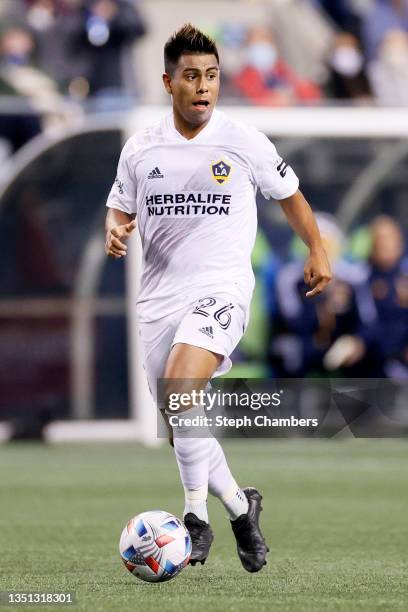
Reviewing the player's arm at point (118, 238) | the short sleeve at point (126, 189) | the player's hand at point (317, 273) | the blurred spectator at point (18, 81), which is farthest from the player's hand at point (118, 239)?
the blurred spectator at point (18, 81)

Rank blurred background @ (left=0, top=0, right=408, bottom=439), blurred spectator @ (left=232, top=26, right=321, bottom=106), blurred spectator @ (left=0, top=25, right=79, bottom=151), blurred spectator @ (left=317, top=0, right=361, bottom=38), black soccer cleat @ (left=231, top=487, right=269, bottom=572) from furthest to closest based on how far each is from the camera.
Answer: blurred spectator @ (left=317, top=0, right=361, bottom=38)
blurred spectator @ (left=232, top=26, right=321, bottom=106)
blurred spectator @ (left=0, top=25, right=79, bottom=151)
blurred background @ (left=0, top=0, right=408, bottom=439)
black soccer cleat @ (left=231, top=487, right=269, bottom=572)

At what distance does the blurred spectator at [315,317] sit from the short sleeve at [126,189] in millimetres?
9150

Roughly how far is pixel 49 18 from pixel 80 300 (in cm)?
344

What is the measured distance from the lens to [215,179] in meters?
6.57

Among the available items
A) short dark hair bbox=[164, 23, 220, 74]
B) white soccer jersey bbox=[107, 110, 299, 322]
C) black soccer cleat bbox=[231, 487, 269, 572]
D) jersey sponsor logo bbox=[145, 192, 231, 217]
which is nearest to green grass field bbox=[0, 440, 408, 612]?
black soccer cleat bbox=[231, 487, 269, 572]

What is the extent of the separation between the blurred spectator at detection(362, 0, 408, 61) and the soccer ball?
519 inches

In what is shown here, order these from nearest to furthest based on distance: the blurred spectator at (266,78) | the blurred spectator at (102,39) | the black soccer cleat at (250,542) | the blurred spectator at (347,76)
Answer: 1. the black soccer cleat at (250,542)
2. the blurred spectator at (102,39)
3. the blurred spectator at (347,76)
4. the blurred spectator at (266,78)

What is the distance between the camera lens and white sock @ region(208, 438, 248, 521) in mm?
6688

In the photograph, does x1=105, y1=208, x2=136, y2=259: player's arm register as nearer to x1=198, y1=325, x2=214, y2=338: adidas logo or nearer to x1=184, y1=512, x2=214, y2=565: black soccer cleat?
x1=198, y1=325, x2=214, y2=338: adidas logo

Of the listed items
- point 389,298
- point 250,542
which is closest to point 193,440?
point 250,542

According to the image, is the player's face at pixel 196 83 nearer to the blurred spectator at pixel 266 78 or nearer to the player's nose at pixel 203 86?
the player's nose at pixel 203 86

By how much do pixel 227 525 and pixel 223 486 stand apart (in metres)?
2.39

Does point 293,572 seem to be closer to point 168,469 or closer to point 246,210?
point 246,210

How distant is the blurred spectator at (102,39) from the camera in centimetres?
1756
